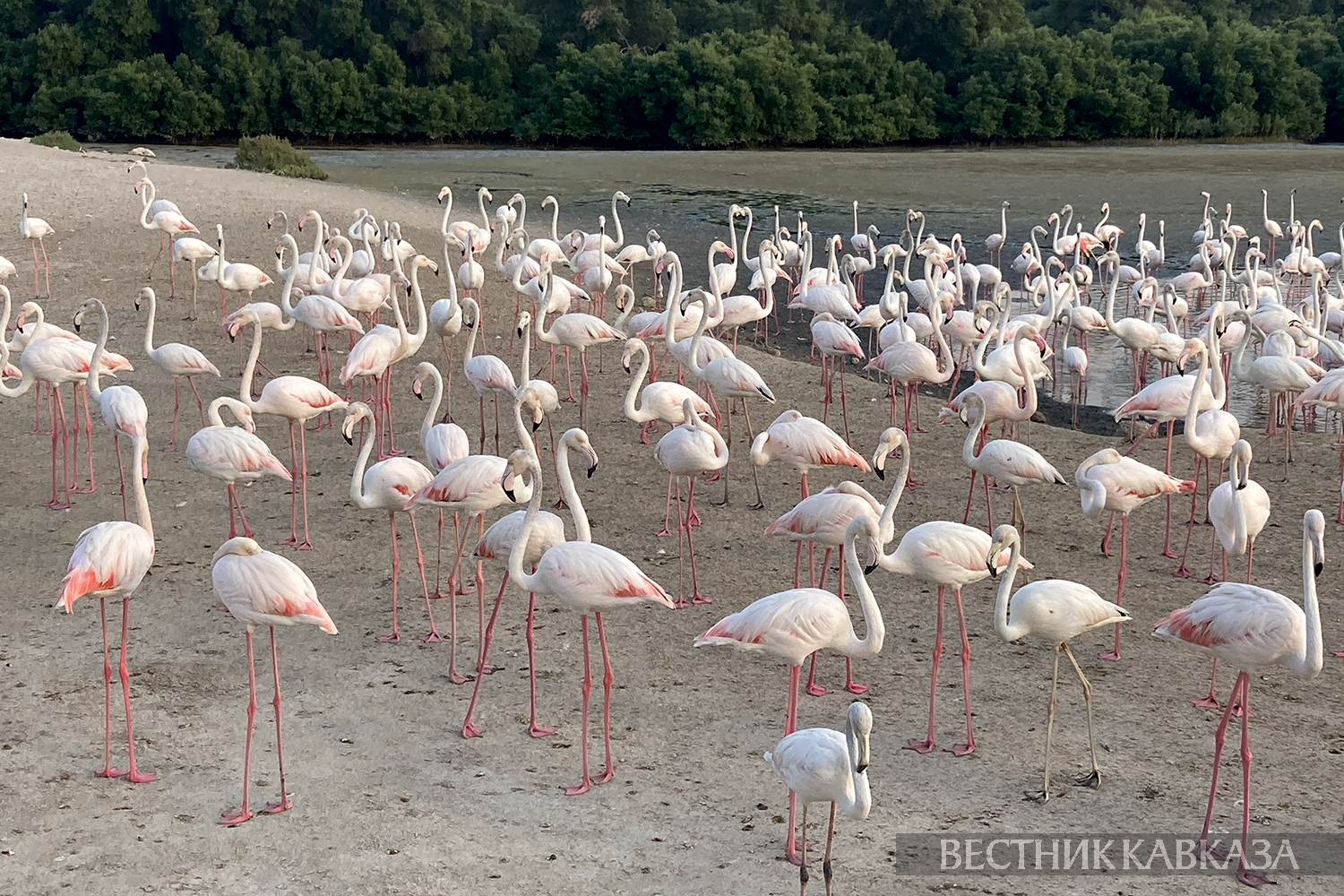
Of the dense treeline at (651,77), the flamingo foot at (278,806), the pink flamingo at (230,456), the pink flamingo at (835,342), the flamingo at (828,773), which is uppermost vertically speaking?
the dense treeline at (651,77)

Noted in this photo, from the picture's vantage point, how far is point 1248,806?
525 centimetres

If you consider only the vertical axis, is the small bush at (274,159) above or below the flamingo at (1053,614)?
above

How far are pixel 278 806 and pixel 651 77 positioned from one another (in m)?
44.1

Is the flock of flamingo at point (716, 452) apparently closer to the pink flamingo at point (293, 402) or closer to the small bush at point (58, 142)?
the pink flamingo at point (293, 402)

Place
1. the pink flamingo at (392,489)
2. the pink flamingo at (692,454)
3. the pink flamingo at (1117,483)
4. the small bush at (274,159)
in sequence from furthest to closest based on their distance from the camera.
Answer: the small bush at (274,159) → the pink flamingo at (692,454) → the pink flamingo at (1117,483) → the pink flamingo at (392,489)

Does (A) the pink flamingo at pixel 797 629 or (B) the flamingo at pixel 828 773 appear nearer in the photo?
(B) the flamingo at pixel 828 773

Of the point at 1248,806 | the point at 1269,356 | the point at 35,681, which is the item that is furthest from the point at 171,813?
the point at 1269,356

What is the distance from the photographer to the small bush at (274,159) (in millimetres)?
29812

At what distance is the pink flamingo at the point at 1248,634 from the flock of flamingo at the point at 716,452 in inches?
0.5

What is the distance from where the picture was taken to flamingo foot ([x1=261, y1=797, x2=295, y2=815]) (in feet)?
18.0

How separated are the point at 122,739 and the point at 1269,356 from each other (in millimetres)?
7976

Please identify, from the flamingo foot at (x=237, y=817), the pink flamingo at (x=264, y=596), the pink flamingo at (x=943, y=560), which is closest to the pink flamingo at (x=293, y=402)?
the pink flamingo at (x=264, y=596)

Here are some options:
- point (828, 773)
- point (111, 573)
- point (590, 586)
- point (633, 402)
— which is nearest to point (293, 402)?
point (633, 402)

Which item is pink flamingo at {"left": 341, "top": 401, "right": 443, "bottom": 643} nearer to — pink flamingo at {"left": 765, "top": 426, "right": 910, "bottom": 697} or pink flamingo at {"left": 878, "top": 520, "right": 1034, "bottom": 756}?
pink flamingo at {"left": 765, "top": 426, "right": 910, "bottom": 697}
